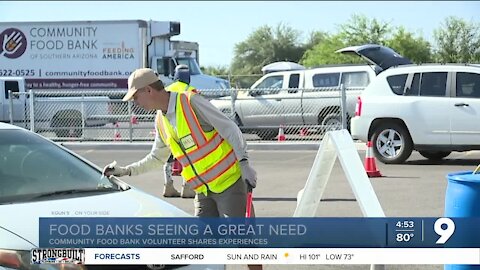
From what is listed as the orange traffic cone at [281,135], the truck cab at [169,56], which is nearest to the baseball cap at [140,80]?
the orange traffic cone at [281,135]

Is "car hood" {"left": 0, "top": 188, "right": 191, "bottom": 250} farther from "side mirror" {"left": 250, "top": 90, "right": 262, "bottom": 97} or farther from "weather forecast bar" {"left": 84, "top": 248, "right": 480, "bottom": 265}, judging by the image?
"side mirror" {"left": 250, "top": 90, "right": 262, "bottom": 97}

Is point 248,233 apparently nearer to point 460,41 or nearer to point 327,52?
point 460,41

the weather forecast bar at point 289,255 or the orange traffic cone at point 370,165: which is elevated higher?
the weather forecast bar at point 289,255

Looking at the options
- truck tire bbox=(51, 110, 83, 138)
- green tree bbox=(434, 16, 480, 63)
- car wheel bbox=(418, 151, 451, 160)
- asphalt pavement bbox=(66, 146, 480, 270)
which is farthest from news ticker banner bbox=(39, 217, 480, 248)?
truck tire bbox=(51, 110, 83, 138)

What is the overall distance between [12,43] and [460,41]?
19844mm

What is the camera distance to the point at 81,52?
2647 centimetres

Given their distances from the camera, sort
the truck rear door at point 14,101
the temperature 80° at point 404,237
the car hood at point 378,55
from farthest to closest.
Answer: the truck rear door at point 14,101, the car hood at point 378,55, the temperature 80° at point 404,237

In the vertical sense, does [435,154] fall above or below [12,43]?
below

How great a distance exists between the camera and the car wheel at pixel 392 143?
40.7 feet

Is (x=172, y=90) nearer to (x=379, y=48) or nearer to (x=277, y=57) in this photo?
(x=379, y=48)

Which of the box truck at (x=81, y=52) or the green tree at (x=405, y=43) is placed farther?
the green tree at (x=405, y=43)

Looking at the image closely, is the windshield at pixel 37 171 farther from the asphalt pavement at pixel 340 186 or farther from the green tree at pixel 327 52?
the green tree at pixel 327 52

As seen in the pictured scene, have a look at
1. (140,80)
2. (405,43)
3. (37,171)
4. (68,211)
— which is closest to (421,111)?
(140,80)

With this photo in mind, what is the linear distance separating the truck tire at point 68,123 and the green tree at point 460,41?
970cm
